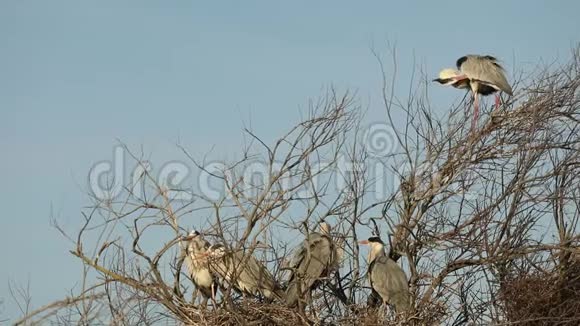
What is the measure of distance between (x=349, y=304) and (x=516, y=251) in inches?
75.7

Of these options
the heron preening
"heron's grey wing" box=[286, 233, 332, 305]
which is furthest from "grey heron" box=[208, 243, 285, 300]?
the heron preening

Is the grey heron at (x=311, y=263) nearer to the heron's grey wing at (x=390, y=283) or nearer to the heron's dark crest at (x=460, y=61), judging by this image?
the heron's grey wing at (x=390, y=283)

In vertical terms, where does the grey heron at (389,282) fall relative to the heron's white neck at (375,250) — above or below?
below

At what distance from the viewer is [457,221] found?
1198 cm

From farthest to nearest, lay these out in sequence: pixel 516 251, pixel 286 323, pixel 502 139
Result: 1. pixel 502 139
2. pixel 516 251
3. pixel 286 323

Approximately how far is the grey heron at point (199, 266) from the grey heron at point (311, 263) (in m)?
1.01

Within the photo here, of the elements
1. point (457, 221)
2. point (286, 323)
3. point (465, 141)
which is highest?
point (465, 141)

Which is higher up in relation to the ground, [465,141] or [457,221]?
[465,141]

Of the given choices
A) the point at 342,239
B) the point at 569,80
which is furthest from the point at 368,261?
the point at 569,80

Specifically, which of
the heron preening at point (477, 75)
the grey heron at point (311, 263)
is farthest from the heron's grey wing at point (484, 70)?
the grey heron at point (311, 263)

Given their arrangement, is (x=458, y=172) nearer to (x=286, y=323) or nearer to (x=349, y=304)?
(x=349, y=304)

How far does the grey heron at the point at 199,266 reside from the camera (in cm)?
1190

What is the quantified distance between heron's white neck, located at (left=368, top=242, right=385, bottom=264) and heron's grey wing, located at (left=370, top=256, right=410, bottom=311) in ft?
2.06

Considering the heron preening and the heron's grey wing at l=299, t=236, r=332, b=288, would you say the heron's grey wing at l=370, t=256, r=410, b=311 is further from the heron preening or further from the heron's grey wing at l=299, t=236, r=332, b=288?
the heron preening
